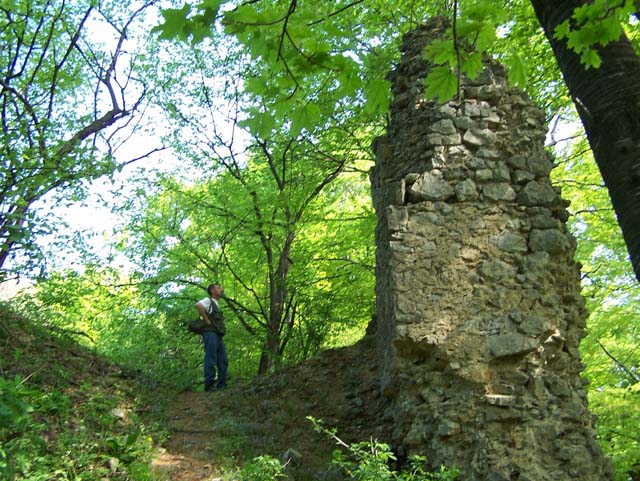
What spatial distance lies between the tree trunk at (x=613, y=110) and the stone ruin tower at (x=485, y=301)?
2.93 metres

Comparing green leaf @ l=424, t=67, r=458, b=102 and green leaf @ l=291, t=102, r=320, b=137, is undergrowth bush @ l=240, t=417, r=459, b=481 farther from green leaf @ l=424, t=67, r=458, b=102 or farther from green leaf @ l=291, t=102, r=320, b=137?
green leaf @ l=424, t=67, r=458, b=102

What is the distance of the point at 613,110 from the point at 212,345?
753 cm

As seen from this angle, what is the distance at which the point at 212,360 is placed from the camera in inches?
351

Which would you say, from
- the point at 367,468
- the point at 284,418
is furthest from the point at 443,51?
the point at 284,418

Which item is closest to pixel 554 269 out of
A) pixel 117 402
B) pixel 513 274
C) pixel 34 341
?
pixel 513 274

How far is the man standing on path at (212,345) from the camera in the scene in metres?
8.85

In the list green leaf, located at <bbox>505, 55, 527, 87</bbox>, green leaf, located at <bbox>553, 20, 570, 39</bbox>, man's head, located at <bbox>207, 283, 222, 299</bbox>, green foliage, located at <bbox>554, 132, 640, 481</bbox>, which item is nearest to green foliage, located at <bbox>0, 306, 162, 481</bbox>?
man's head, located at <bbox>207, 283, 222, 299</bbox>

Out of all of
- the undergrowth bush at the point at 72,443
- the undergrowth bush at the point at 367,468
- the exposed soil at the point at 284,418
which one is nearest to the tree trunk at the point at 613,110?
the undergrowth bush at the point at 367,468

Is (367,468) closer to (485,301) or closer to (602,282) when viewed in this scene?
(485,301)

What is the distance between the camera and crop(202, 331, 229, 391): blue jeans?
348 inches

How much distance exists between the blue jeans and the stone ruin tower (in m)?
3.76

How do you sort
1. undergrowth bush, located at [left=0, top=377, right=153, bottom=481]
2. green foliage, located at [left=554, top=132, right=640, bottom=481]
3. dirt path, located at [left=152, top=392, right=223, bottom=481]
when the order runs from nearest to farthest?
1. undergrowth bush, located at [left=0, top=377, right=153, bottom=481]
2. dirt path, located at [left=152, top=392, right=223, bottom=481]
3. green foliage, located at [left=554, top=132, right=640, bottom=481]

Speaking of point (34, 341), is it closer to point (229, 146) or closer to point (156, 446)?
point (156, 446)

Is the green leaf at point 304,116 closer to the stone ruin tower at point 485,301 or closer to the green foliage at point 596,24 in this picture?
the green foliage at point 596,24
